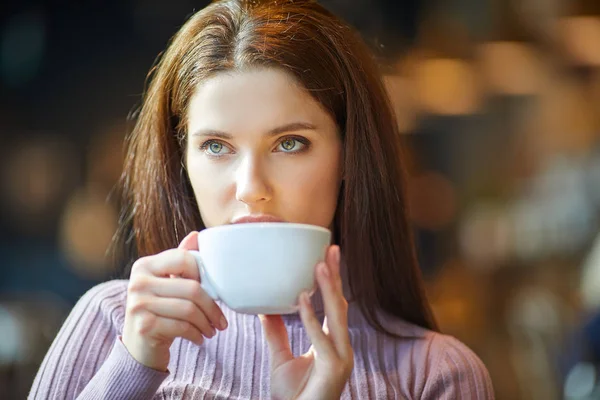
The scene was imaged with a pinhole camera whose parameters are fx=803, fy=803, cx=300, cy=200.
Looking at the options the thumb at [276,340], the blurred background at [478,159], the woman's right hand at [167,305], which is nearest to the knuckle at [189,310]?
the woman's right hand at [167,305]

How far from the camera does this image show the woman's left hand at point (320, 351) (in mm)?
796

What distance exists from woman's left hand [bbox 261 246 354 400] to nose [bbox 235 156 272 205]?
137 millimetres

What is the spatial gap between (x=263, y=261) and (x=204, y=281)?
9 centimetres

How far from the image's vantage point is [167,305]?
83cm

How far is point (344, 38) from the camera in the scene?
110cm

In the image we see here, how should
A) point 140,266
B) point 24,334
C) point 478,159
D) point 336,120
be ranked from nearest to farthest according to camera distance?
point 140,266
point 336,120
point 24,334
point 478,159

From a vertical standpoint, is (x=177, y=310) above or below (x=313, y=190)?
below

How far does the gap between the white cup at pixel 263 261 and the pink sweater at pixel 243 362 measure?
30 cm

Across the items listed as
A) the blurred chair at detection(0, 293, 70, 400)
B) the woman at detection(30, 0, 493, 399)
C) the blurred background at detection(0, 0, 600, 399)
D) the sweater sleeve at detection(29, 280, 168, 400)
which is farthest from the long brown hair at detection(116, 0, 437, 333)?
the blurred background at detection(0, 0, 600, 399)

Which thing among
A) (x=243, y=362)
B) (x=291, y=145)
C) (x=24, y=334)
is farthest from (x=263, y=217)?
(x=24, y=334)

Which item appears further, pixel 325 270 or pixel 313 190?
pixel 313 190

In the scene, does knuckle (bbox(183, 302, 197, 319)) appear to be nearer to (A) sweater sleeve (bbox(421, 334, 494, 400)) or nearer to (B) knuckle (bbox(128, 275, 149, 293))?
(B) knuckle (bbox(128, 275, 149, 293))

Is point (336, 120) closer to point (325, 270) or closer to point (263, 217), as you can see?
point (263, 217)

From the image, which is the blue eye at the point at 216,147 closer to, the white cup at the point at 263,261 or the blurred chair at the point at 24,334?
the white cup at the point at 263,261
